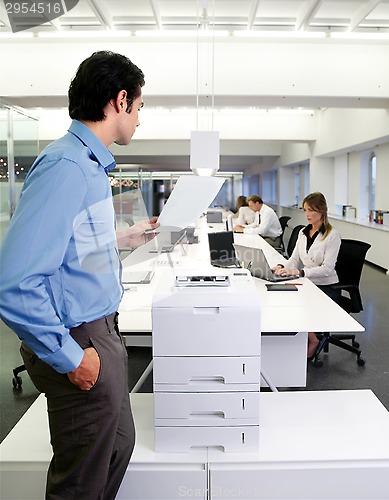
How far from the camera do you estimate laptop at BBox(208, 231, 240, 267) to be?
4.64 meters

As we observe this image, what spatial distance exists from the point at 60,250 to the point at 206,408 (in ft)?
3.01

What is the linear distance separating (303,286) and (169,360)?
2013mm

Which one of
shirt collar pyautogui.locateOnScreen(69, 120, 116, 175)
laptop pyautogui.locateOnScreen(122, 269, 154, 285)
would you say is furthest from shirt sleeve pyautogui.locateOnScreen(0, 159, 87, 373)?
laptop pyautogui.locateOnScreen(122, 269, 154, 285)

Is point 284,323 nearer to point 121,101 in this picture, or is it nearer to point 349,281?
point 121,101

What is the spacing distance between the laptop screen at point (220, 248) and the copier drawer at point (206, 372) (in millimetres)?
2890

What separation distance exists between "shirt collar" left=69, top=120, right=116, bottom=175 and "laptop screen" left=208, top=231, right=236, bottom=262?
326cm

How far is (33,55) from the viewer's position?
19.5ft

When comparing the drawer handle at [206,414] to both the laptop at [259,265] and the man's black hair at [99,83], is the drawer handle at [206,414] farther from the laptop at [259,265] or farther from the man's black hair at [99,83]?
the laptop at [259,265]

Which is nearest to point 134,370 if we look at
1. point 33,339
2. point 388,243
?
point 33,339

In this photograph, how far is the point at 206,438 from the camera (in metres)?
1.83

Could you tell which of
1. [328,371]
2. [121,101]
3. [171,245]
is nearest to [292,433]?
[121,101]

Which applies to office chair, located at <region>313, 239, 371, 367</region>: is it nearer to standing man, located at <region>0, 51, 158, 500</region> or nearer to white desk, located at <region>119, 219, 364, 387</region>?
white desk, located at <region>119, 219, 364, 387</region>

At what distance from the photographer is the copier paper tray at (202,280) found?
73.8 inches

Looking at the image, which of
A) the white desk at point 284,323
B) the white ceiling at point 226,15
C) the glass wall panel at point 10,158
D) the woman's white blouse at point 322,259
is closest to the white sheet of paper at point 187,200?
the white desk at point 284,323
